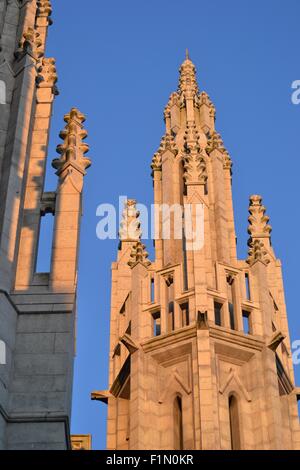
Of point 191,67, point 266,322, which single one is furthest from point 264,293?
point 191,67

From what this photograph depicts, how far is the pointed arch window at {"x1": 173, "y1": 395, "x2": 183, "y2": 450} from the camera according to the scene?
3231 centimetres

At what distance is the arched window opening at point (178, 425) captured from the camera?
32.3m

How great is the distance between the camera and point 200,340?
3294cm

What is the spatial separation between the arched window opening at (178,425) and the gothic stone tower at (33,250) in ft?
39.5

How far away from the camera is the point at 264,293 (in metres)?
36.2

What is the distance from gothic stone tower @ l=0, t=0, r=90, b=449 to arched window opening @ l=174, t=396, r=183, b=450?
12.0 meters

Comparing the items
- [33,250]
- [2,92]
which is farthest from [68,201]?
[2,92]

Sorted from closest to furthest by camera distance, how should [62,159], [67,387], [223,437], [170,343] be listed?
[67,387]
[62,159]
[223,437]
[170,343]

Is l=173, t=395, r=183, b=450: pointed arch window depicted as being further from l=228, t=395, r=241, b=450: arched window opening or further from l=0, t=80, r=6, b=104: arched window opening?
l=0, t=80, r=6, b=104: arched window opening

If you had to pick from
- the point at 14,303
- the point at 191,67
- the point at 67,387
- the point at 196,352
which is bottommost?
the point at 67,387

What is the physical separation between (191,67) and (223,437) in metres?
20.4

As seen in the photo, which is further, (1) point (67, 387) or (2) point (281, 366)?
(2) point (281, 366)

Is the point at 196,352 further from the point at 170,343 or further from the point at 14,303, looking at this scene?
the point at 14,303

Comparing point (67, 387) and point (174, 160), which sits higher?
point (174, 160)
